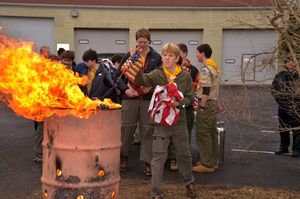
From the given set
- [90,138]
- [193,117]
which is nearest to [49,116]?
[90,138]

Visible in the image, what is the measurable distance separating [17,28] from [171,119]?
22884mm

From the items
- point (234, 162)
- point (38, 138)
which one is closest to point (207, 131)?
point (234, 162)

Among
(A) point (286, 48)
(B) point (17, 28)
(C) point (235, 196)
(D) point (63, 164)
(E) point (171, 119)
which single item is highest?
(B) point (17, 28)

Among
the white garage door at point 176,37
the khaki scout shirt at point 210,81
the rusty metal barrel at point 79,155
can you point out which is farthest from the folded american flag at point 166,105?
the white garage door at point 176,37

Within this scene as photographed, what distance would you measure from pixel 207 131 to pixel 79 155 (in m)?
3.22

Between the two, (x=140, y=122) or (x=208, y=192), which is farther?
(x=140, y=122)

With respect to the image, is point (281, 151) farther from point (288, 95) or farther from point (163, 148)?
point (163, 148)

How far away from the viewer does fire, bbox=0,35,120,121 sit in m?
4.81

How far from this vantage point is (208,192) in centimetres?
655

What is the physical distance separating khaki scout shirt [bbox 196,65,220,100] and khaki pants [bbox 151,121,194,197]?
139 cm

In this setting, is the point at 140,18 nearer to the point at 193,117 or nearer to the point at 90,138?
the point at 193,117

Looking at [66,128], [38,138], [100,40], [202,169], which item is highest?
[100,40]

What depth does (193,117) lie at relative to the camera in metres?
8.16

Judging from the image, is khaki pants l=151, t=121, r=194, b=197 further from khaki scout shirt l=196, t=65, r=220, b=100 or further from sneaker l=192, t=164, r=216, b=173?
sneaker l=192, t=164, r=216, b=173
